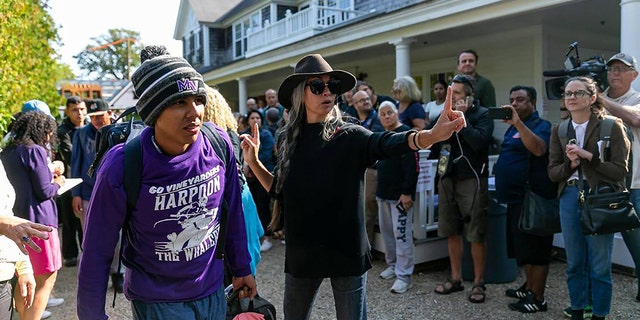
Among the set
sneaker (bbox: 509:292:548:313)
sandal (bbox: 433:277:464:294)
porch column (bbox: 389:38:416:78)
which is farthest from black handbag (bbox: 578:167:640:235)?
porch column (bbox: 389:38:416:78)

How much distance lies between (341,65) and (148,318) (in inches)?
555

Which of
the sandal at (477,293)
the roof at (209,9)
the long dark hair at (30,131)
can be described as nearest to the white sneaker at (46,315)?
the long dark hair at (30,131)

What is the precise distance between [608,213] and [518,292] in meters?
1.29

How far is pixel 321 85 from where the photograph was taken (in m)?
2.68

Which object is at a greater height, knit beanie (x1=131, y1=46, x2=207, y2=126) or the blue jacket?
knit beanie (x1=131, y1=46, x2=207, y2=126)

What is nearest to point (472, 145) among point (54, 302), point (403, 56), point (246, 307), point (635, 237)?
point (635, 237)

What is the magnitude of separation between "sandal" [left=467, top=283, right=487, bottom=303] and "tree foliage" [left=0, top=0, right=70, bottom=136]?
187 inches

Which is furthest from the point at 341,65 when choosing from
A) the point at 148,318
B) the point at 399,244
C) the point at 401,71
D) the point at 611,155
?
the point at 148,318

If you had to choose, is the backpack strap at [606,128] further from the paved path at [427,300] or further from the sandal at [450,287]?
the sandal at [450,287]

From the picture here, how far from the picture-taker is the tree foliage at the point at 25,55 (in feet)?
17.9

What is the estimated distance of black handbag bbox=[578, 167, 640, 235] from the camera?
335cm

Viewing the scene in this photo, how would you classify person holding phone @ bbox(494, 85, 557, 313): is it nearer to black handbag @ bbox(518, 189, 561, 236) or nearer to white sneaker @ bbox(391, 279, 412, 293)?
black handbag @ bbox(518, 189, 561, 236)

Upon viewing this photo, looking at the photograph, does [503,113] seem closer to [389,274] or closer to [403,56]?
[389,274]

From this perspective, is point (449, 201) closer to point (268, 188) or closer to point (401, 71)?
point (268, 188)
